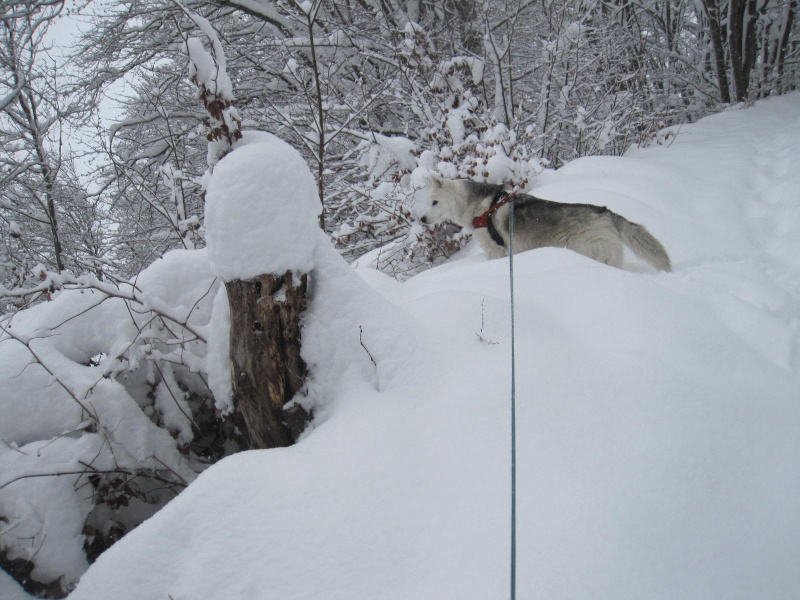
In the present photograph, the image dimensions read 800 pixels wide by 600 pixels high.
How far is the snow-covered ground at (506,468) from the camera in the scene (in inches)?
48.8

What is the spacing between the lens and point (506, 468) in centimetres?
147

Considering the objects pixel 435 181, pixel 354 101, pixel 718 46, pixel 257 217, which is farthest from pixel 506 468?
pixel 718 46

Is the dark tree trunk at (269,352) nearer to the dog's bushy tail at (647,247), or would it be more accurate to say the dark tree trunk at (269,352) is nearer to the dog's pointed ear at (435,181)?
the dog's bushy tail at (647,247)

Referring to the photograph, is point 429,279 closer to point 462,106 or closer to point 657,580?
point 657,580

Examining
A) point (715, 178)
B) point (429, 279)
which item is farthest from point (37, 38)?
point (715, 178)

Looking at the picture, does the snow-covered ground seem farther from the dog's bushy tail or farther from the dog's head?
the dog's head

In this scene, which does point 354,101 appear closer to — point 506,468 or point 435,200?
point 435,200

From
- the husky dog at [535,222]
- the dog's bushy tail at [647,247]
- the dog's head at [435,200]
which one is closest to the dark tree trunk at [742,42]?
the husky dog at [535,222]

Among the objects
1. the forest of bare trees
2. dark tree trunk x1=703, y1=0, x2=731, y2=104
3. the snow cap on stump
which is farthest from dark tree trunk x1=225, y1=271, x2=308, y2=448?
dark tree trunk x1=703, y1=0, x2=731, y2=104

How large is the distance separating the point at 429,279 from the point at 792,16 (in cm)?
1257

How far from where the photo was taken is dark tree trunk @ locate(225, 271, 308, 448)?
192 centimetres

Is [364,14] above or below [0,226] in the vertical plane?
above

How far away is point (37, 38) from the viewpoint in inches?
275

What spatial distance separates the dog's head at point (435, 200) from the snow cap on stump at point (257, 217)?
11.6 feet
